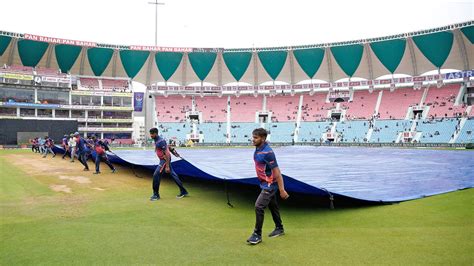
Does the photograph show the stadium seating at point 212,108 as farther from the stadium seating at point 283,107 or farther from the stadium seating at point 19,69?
the stadium seating at point 19,69

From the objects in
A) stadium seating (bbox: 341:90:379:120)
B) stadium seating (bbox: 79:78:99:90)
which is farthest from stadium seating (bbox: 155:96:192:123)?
stadium seating (bbox: 341:90:379:120)

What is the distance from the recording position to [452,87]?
163ft

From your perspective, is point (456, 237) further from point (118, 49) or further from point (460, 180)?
point (118, 49)

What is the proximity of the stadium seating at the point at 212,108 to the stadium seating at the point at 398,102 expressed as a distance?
84.9ft

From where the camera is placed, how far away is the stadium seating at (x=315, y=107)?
55.7m

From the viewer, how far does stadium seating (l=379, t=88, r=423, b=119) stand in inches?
1994

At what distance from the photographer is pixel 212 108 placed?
200 feet

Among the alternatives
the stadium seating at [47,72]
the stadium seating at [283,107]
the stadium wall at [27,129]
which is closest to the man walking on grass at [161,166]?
the stadium wall at [27,129]

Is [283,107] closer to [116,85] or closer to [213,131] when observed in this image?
[213,131]

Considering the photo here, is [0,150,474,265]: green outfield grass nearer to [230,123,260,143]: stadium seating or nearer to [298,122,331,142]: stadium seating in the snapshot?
[298,122,331,142]: stadium seating

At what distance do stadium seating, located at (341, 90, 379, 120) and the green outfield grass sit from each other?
4747cm

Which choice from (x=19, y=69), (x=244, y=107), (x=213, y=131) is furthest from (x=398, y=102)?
(x=19, y=69)

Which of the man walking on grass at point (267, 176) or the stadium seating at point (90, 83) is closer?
the man walking on grass at point (267, 176)

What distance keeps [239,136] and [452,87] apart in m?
32.5
